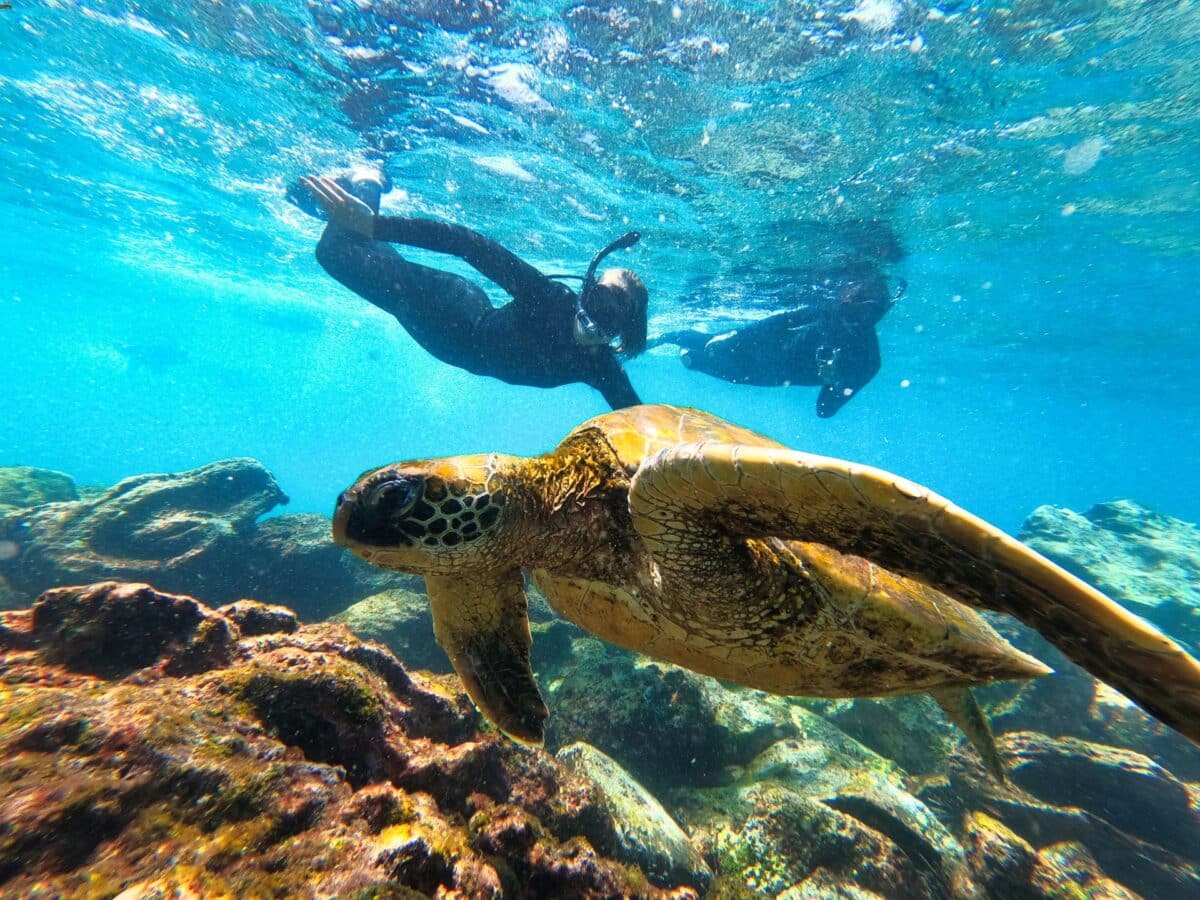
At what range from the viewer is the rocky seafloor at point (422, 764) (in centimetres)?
136

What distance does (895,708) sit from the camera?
6.48m

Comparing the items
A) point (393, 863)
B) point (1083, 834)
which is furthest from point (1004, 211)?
point (393, 863)

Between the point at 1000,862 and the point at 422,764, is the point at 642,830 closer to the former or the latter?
the point at 422,764

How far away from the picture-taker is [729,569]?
197 centimetres

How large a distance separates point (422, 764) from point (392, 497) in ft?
4.02

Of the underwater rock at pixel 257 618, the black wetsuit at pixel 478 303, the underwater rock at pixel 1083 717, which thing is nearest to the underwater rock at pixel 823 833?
the underwater rock at pixel 257 618

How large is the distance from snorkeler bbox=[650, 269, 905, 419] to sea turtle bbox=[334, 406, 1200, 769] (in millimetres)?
11664

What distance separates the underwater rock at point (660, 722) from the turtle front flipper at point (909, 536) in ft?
12.0

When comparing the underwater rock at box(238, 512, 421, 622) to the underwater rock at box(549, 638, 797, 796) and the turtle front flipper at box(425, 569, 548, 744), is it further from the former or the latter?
the turtle front flipper at box(425, 569, 548, 744)

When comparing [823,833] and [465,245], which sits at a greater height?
[465,245]

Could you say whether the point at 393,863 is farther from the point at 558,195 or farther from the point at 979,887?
the point at 558,195

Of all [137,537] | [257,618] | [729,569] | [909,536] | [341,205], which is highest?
[341,205]

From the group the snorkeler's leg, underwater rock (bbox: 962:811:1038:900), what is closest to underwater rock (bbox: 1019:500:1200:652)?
underwater rock (bbox: 962:811:1038:900)

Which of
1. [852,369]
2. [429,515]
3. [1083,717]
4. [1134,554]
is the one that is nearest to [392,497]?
[429,515]
